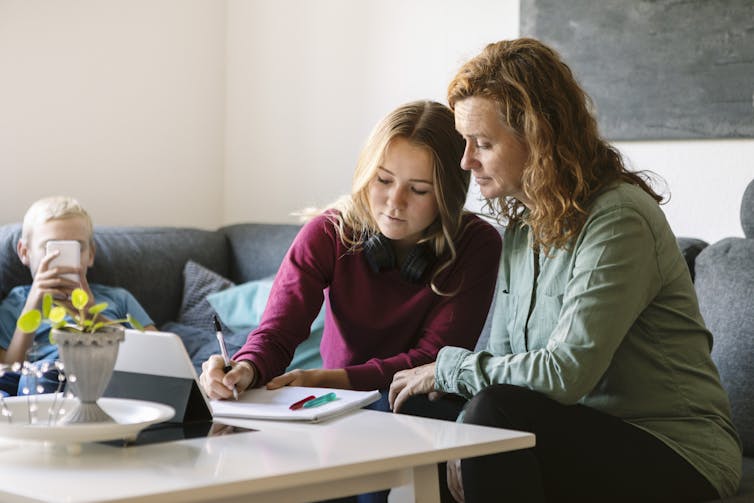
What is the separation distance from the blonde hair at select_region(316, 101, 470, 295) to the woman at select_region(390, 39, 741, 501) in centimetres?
21

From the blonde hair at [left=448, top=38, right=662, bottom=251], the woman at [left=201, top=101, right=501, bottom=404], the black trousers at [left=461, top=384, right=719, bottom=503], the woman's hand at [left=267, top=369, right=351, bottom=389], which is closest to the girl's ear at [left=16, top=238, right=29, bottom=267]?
the woman at [left=201, top=101, right=501, bottom=404]

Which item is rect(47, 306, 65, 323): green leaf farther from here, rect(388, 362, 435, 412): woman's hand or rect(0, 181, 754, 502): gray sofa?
rect(0, 181, 754, 502): gray sofa

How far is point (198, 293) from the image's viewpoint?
3205mm

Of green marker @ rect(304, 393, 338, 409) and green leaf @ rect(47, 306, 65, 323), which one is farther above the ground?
green leaf @ rect(47, 306, 65, 323)

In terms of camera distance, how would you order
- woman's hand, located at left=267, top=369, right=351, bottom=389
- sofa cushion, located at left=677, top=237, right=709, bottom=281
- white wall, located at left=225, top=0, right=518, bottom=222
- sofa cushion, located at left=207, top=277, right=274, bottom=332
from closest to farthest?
1. woman's hand, located at left=267, top=369, right=351, bottom=389
2. sofa cushion, located at left=677, top=237, right=709, bottom=281
3. sofa cushion, located at left=207, top=277, right=274, bottom=332
4. white wall, located at left=225, top=0, right=518, bottom=222

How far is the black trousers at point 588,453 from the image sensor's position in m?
1.54

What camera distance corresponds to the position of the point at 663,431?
1.65 m

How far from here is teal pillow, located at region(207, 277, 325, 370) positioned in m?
2.94

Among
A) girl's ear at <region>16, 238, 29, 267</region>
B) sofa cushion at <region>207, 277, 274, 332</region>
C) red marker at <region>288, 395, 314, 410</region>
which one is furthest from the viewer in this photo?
sofa cushion at <region>207, 277, 274, 332</region>

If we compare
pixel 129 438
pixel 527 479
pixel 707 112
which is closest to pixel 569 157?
pixel 527 479

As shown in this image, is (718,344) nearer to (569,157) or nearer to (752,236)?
(752,236)

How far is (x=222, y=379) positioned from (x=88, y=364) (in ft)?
1.32

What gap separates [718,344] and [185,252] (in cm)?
174

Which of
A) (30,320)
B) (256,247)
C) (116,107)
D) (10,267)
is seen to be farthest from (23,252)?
(30,320)
